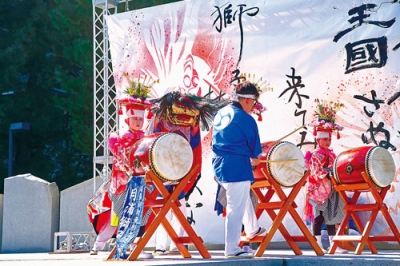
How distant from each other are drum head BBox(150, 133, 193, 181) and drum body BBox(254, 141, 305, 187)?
2.25ft

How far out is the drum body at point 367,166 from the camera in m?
5.90

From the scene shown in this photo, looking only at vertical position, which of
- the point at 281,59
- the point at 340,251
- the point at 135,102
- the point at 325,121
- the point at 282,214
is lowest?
the point at 340,251

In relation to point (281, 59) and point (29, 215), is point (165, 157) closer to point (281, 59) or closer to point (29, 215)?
point (281, 59)

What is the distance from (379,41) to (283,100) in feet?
3.61

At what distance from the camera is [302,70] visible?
738 cm

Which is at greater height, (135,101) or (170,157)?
(135,101)

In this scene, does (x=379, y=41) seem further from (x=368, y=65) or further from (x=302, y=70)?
(x=302, y=70)

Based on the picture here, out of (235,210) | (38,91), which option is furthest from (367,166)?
(38,91)

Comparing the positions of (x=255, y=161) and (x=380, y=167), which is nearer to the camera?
(x=255, y=161)

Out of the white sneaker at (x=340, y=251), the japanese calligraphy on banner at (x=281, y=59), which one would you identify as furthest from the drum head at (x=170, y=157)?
the japanese calligraphy on banner at (x=281, y=59)

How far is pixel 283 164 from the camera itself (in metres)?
5.73

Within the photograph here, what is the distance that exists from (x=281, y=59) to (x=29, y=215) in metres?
3.96

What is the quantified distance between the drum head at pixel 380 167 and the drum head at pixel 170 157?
4.87ft

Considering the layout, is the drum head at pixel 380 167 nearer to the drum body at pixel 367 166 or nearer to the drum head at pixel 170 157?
the drum body at pixel 367 166
